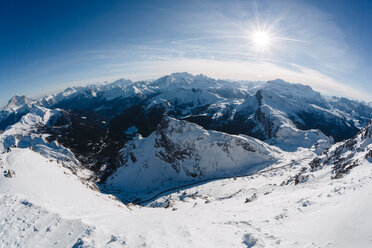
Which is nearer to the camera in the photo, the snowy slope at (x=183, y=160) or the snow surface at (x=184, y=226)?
the snow surface at (x=184, y=226)

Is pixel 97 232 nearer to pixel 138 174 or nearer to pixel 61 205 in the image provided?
pixel 61 205

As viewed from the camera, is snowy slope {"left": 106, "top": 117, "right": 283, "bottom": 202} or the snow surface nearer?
the snow surface

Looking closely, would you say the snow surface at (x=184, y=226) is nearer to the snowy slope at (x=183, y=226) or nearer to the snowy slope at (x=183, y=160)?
the snowy slope at (x=183, y=226)

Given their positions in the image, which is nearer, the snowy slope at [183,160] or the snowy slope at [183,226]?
the snowy slope at [183,226]

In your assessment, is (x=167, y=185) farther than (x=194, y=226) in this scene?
Yes

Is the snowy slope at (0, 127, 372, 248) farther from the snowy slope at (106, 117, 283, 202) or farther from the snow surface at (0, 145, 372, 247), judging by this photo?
the snowy slope at (106, 117, 283, 202)

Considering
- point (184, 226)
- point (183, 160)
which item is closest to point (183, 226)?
point (184, 226)

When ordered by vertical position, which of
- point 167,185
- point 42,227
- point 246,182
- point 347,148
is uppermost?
point 347,148

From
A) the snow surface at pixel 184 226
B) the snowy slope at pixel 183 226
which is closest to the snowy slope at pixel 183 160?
the snowy slope at pixel 183 226

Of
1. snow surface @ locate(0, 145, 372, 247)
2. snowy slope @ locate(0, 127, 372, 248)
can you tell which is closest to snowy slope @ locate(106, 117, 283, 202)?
snowy slope @ locate(0, 127, 372, 248)

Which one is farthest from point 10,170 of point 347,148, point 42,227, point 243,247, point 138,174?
point 138,174

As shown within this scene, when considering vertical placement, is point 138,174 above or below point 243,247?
below
